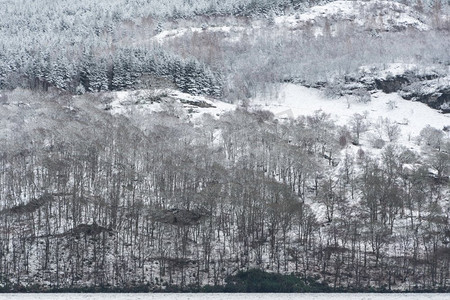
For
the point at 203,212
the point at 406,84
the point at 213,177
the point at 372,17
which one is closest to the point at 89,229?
the point at 203,212

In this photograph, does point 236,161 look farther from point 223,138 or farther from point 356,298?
point 356,298

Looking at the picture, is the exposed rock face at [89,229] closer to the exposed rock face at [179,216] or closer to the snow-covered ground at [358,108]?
the exposed rock face at [179,216]

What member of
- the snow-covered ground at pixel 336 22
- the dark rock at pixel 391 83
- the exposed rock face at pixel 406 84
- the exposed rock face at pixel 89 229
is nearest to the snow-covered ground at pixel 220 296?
the exposed rock face at pixel 89 229

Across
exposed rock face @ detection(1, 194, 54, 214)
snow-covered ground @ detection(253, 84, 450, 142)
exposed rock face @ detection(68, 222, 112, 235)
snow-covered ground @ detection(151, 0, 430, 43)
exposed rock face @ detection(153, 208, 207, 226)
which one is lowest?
exposed rock face @ detection(68, 222, 112, 235)

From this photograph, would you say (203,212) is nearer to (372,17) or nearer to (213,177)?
(213,177)

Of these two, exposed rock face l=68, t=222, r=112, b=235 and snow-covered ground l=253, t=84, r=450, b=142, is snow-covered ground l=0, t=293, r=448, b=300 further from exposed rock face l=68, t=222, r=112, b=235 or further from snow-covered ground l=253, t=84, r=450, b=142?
snow-covered ground l=253, t=84, r=450, b=142

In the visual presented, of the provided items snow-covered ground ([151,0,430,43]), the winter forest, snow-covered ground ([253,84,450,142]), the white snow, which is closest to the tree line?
the winter forest

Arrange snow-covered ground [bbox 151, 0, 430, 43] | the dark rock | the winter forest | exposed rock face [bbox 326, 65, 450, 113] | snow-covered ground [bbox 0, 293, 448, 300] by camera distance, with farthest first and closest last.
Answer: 1. snow-covered ground [bbox 151, 0, 430, 43]
2. the dark rock
3. exposed rock face [bbox 326, 65, 450, 113]
4. the winter forest
5. snow-covered ground [bbox 0, 293, 448, 300]

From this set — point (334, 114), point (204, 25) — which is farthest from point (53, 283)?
point (204, 25)

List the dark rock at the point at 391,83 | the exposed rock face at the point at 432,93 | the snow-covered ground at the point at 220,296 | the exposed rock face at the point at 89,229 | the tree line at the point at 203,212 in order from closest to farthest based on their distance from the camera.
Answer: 1. the snow-covered ground at the point at 220,296
2. the tree line at the point at 203,212
3. the exposed rock face at the point at 89,229
4. the exposed rock face at the point at 432,93
5. the dark rock at the point at 391,83

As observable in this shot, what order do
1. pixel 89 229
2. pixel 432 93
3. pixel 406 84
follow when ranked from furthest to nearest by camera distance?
1. pixel 406 84
2. pixel 432 93
3. pixel 89 229
